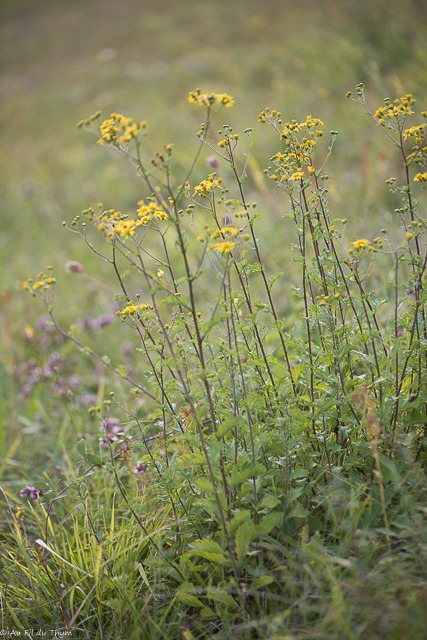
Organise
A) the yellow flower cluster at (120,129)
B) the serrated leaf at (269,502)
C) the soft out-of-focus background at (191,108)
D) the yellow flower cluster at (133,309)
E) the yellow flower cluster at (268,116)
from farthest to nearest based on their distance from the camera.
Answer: the soft out-of-focus background at (191,108), the yellow flower cluster at (268,116), the yellow flower cluster at (133,309), the serrated leaf at (269,502), the yellow flower cluster at (120,129)

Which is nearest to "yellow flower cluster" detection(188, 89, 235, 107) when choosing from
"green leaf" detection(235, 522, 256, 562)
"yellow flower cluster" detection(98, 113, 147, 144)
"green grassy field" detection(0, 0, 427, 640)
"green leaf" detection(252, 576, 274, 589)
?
"yellow flower cluster" detection(98, 113, 147, 144)

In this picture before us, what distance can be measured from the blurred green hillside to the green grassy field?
0.10 ft

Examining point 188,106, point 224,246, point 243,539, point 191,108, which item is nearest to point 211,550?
point 243,539

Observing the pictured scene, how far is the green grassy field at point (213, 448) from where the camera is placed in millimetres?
1389

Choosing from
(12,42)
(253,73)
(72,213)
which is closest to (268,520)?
(72,213)

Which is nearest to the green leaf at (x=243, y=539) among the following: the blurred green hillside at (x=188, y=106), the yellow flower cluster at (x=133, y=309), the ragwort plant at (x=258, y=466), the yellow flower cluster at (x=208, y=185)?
the ragwort plant at (x=258, y=466)

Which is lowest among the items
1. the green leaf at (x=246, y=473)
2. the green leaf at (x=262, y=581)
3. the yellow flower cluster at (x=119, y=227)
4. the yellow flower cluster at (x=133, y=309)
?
the green leaf at (x=262, y=581)

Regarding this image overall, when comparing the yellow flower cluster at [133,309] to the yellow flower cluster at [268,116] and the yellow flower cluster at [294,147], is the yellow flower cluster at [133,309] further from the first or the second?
the yellow flower cluster at [268,116]

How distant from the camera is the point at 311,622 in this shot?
1278 mm

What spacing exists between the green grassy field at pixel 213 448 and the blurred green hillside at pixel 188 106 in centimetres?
3

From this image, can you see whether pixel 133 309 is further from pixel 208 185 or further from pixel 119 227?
pixel 208 185

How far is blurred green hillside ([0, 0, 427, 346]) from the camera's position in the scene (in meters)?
4.46

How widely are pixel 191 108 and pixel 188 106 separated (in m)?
0.19

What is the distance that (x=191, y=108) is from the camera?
4340 millimetres
